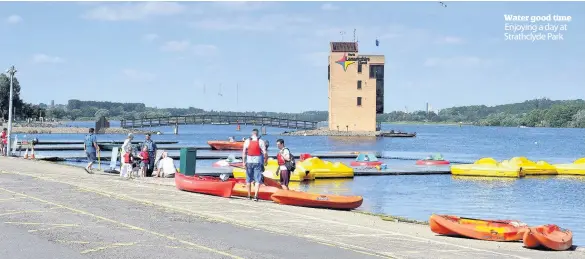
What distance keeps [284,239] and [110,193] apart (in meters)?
11.5

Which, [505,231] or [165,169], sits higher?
[165,169]

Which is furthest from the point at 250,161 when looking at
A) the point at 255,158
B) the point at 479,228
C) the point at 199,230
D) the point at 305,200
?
the point at 479,228

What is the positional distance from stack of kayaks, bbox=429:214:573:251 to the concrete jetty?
230mm

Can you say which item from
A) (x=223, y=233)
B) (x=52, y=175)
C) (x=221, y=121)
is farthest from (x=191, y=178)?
(x=221, y=121)

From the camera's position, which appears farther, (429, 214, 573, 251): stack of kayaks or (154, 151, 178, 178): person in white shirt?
(154, 151, 178, 178): person in white shirt

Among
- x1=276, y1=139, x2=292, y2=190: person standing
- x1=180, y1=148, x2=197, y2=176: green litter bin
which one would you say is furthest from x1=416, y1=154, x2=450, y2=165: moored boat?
x1=276, y1=139, x2=292, y2=190: person standing

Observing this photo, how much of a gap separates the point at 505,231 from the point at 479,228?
621 millimetres

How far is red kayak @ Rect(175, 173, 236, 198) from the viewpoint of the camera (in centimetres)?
2844

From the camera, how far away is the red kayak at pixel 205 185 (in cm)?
2844

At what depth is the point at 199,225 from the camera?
20.2 metres

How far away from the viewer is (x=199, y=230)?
1920cm

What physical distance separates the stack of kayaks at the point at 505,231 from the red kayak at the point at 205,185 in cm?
1014

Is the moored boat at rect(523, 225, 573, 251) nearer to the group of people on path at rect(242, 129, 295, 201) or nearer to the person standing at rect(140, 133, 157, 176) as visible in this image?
the group of people on path at rect(242, 129, 295, 201)

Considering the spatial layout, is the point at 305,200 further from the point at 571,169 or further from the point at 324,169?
the point at 571,169
